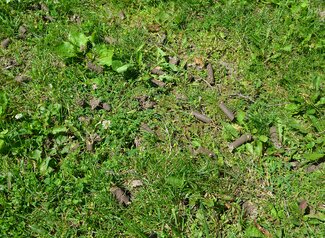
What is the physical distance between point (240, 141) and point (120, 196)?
1191 millimetres

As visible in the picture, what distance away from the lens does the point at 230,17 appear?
4996 mm

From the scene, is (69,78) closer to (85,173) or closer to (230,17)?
(85,173)

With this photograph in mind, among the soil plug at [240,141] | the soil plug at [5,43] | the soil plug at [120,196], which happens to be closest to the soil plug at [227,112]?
the soil plug at [240,141]

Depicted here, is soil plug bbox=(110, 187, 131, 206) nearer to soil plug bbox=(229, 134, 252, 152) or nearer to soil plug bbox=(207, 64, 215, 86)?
soil plug bbox=(229, 134, 252, 152)

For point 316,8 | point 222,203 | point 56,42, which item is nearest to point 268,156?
point 222,203

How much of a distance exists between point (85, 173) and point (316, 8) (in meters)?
3.19

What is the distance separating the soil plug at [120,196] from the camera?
12.2 feet

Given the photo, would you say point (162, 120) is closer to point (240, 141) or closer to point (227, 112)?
point (227, 112)

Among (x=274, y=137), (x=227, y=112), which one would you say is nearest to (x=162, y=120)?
(x=227, y=112)

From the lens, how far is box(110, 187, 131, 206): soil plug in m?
3.72

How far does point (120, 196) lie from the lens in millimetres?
3734

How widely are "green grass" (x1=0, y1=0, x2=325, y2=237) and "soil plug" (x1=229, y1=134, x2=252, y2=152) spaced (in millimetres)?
52

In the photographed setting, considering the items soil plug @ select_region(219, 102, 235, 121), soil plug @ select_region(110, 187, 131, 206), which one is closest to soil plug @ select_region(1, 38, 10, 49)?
soil plug @ select_region(110, 187, 131, 206)

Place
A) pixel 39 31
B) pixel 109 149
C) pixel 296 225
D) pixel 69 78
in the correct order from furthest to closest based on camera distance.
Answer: pixel 39 31 < pixel 69 78 < pixel 109 149 < pixel 296 225
